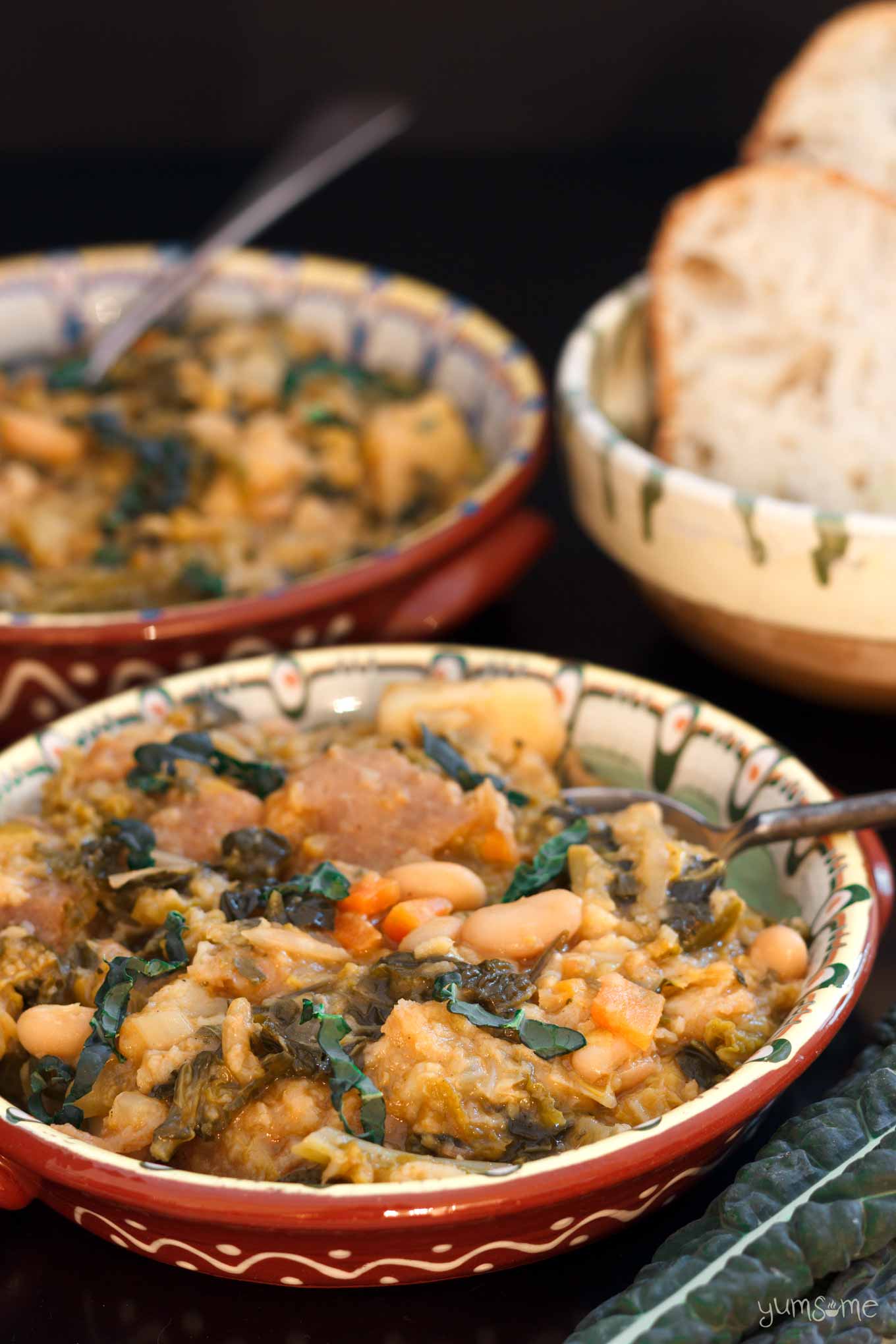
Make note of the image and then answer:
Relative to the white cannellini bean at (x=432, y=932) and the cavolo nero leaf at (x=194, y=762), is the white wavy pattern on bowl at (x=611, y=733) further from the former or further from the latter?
the white cannellini bean at (x=432, y=932)

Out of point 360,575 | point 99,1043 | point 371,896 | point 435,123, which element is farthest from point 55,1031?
point 435,123

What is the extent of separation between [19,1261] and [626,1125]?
859 millimetres

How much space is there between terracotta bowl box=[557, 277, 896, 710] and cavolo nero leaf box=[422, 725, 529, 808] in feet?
2.11

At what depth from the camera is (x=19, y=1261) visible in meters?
2.13

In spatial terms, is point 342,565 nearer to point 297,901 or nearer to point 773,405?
point 773,405

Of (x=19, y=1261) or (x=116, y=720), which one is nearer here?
(x=19, y=1261)

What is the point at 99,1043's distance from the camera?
2061 mm

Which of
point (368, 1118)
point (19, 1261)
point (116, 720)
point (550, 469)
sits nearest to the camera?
point (368, 1118)

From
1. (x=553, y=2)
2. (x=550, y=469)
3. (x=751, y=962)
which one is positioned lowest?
(x=550, y=469)

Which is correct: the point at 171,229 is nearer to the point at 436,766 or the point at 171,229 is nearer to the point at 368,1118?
the point at 436,766

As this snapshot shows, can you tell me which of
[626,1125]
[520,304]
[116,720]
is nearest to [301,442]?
[116,720]

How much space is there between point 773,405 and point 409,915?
1.66 metres

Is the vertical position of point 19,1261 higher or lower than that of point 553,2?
lower

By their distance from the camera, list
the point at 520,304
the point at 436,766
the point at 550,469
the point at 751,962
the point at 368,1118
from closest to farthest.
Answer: the point at 368,1118 < the point at 751,962 < the point at 436,766 < the point at 550,469 < the point at 520,304
